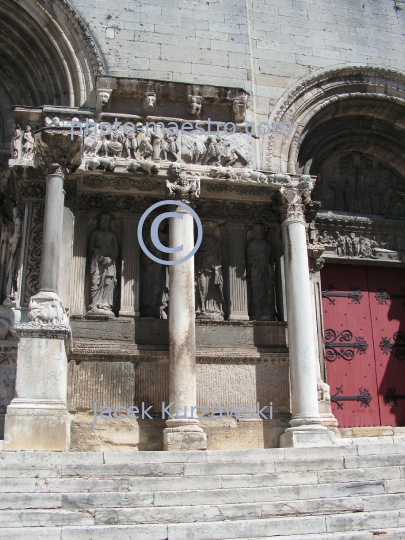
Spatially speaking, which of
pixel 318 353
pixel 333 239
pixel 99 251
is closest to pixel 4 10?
pixel 99 251

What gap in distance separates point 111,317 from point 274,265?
2.67 m

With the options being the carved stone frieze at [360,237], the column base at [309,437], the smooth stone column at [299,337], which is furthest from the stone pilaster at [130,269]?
the carved stone frieze at [360,237]

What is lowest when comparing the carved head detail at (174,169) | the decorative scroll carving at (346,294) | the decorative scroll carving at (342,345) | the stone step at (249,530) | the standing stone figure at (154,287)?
the stone step at (249,530)

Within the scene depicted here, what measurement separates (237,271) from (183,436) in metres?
2.79

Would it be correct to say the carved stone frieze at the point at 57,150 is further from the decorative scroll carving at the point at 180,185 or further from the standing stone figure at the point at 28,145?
the decorative scroll carving at the point at 180,185

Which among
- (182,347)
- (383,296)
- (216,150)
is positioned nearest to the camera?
(182,347)

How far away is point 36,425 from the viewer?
24.6ft

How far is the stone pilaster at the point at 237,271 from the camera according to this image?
965 centimetres

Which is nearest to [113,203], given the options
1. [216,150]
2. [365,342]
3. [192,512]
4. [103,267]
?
[103,267]

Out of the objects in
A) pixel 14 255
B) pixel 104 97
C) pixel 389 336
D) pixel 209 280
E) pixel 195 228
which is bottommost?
pixel 389 336

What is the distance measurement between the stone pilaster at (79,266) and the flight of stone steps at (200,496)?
300cm

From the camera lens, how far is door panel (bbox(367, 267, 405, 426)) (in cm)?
1065

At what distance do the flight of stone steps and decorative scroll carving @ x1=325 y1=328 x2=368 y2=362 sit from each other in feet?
11.9

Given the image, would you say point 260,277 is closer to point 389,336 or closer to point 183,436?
point 389,336
